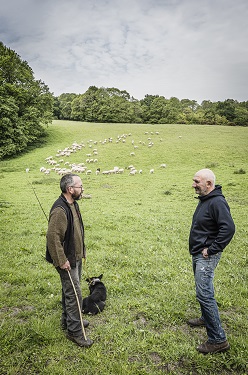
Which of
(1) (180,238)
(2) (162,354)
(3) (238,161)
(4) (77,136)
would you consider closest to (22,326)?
(2) (162,354)

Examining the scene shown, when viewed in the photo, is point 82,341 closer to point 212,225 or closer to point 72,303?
point 72,303

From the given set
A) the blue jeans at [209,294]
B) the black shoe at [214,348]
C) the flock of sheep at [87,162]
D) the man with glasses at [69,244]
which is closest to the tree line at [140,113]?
the flock of sheep at [87,162]

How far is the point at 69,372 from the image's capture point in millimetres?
4203

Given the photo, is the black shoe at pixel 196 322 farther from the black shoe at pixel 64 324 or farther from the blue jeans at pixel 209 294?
the black shoe at pixel 64 324

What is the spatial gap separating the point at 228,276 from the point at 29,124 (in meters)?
37.7

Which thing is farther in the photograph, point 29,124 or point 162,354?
point 29,124

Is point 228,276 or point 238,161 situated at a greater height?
point 238,161

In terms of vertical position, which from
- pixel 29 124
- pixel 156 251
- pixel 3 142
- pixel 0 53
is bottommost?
pixel 156 251

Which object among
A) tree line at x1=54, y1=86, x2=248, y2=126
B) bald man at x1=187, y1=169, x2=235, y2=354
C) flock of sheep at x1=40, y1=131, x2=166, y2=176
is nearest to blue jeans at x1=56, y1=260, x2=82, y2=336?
bald man at x1=187, y1=169, x2=235, y2=354

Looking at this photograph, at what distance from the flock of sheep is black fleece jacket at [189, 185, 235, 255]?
23083 mm

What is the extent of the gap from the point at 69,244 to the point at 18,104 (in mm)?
40642

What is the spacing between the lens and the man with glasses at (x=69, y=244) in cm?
454

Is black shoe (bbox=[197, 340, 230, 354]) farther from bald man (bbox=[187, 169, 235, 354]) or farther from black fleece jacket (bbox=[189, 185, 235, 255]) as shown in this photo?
black fleece jacket (bbox=[189, 185, 235, 255])

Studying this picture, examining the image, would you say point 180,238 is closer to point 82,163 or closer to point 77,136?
point 82,163
